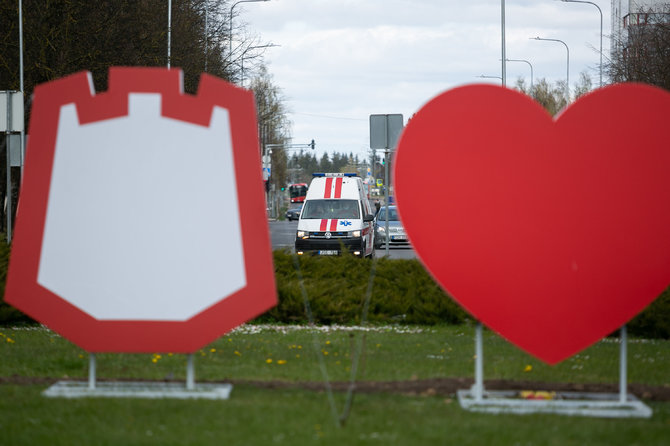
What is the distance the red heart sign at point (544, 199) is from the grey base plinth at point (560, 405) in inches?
24.1

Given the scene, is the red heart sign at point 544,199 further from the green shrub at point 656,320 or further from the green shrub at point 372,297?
the green shrub at point 372,297

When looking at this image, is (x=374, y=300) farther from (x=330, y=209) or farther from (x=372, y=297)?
(x=330, y=209)

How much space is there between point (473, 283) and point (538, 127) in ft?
4.39

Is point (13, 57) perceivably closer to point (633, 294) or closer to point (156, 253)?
point (156, 253)

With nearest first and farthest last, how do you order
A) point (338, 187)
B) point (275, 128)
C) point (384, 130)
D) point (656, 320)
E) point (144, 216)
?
1. point (144, 216)
2. point (656, 320)
3. point (384, 130)
4. point (338, 187)
5. point (275, 128)

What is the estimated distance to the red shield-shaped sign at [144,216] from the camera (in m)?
7.39

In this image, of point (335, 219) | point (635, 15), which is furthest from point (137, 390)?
point (635, 15)

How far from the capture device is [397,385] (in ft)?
26.3

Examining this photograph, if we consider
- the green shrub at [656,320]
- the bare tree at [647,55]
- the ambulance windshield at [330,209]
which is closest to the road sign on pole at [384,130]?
the ambulance windshield at [330,209]

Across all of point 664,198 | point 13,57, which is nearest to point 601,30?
point 13,57

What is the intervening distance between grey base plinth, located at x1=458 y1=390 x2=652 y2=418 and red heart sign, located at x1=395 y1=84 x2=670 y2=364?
0.61 metres

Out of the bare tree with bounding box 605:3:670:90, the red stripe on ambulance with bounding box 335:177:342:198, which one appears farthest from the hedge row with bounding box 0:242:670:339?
the bare tree with bounding box 605:3:670:90

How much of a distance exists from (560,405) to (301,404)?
201cm

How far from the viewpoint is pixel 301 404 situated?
7113 mm
